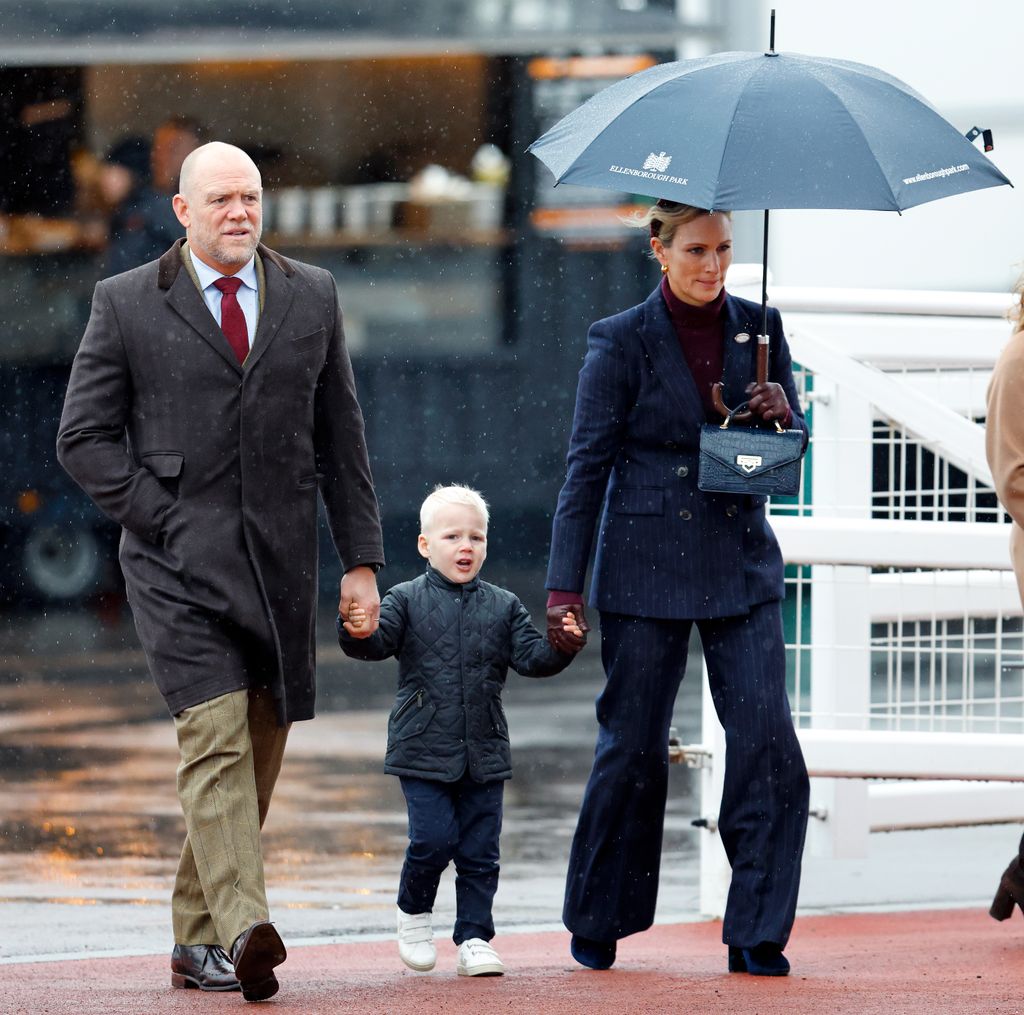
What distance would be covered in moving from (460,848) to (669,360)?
122 cm

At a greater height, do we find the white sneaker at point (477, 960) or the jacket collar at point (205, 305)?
the jacket collar at point (205, 305)

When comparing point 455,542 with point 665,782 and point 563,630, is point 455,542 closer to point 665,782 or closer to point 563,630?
point 563,630

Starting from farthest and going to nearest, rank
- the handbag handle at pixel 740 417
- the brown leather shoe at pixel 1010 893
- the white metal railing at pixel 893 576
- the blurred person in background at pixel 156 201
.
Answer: the blurred person in background at pixel 156 201 < the white metal railing at pixel 893 576 < the brown leather shoe at pixel 1010 893 < the handbag handle at pixel 740 417

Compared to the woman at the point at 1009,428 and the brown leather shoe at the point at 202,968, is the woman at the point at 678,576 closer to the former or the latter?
the woman at the point at 1009,428

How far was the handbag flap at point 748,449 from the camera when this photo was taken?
490 cm

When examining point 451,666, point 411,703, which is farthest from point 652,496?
point 411,703

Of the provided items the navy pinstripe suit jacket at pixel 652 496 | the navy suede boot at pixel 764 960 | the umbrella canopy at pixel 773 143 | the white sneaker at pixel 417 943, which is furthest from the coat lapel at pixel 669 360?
the white sneaker at pixel 417 943

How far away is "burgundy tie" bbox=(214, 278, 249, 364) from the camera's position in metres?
4.86

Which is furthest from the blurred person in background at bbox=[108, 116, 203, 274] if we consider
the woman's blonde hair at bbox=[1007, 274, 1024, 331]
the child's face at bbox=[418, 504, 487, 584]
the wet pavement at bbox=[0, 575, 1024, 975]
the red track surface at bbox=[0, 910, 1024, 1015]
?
the woman's blonde hair at bbox=[1007, 274, 1024, 331]

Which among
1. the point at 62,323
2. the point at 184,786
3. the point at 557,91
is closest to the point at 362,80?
the point at 557,91

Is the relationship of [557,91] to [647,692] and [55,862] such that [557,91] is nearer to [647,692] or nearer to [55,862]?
[55,862]

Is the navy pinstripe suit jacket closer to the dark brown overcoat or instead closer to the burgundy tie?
the dark brown overcoat

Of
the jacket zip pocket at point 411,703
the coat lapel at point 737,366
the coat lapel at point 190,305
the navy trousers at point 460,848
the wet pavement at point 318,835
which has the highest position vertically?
the coat lapel at point 190,305

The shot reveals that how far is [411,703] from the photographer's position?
5.08 meters
